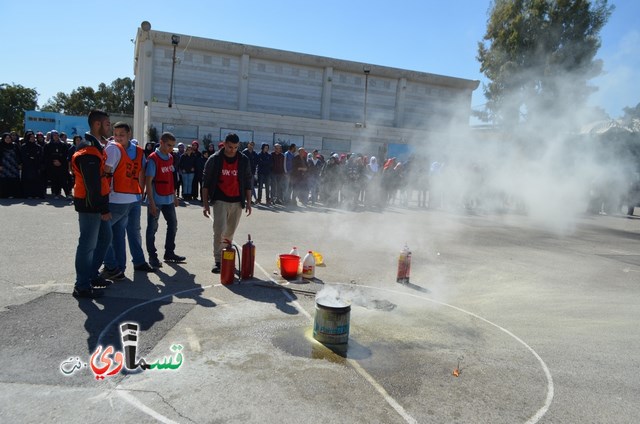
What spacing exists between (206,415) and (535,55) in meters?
19.2

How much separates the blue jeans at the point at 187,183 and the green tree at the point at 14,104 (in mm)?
51947

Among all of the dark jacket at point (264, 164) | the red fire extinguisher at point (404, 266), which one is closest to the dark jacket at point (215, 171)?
the red fire extinguisher at point (404, 266)

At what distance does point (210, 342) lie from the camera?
4.28m

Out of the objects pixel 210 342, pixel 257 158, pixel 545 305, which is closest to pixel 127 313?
pixel 210 342

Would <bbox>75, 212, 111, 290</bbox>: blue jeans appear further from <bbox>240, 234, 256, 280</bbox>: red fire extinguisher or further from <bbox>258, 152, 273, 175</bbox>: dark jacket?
<bbox>258, 152, 273, 175</bbox>: dark jacket

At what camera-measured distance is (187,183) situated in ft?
50.7

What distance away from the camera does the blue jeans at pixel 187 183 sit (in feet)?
50.3

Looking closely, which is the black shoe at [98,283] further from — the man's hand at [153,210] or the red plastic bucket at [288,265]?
Result: the red plastic bucket at [288,265]

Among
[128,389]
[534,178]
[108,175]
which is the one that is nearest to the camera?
[128,389]

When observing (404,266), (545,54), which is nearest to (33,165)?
(404,266)

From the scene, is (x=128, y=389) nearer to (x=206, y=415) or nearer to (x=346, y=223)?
(x=206, y=415)

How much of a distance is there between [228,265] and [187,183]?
1004cm

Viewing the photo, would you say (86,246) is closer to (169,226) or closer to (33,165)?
(169,226)

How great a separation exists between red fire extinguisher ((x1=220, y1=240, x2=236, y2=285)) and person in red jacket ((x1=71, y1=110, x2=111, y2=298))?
1.56 m
